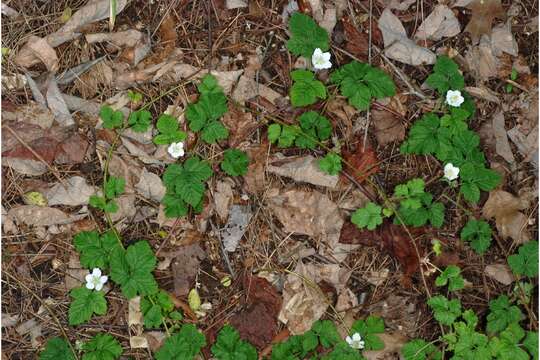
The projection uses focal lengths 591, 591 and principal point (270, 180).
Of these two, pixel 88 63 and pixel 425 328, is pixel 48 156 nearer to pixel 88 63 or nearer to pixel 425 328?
pixel 88 63

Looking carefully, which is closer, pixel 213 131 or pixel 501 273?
pixel 213 131

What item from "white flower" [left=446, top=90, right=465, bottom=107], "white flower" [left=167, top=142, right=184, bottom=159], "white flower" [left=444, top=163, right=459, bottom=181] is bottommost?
"white flower" [left=444, top=163, right=459, bottom=181]

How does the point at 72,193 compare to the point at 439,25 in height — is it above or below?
below

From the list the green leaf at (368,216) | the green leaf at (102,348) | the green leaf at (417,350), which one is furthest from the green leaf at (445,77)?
the green leaf at (102,348)

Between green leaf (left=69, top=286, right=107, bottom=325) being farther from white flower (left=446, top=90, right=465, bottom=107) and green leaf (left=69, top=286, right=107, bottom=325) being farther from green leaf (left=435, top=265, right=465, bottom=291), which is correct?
Result: white flower (left=446, top=90, right=465, bottom=107)

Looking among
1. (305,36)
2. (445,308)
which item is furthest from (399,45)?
(445,308)

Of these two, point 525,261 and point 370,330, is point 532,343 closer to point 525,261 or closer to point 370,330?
point 525,261

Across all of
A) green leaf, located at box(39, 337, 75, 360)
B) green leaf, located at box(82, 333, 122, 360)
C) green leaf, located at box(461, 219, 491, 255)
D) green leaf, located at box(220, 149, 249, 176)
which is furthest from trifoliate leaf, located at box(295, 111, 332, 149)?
green leaf, located at box(39, 337, 75, 360)
